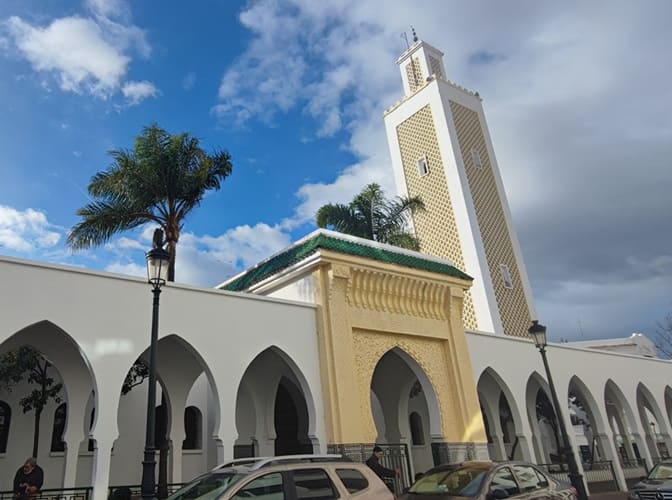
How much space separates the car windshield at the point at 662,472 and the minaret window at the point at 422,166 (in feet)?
58.6

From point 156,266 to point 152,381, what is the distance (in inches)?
61.9

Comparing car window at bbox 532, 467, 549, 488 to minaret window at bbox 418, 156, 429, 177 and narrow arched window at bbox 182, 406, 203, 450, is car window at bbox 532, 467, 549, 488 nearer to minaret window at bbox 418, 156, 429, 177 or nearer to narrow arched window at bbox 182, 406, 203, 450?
narrow arched window at bbox 182, 406, 203, 450

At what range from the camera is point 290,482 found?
559 cm

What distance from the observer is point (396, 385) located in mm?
15898

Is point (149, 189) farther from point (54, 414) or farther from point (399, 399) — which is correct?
point (399, 399)

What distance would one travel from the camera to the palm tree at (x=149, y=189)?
580 inches

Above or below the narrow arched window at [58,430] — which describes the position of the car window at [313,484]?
below

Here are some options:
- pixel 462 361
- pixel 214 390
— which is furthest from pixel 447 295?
pixel 214 390

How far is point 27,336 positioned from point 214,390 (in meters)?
3.45

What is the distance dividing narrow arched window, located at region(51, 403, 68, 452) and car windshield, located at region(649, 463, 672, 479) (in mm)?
13101

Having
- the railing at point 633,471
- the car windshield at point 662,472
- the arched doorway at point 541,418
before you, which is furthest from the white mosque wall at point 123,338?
the railing at point 633,471

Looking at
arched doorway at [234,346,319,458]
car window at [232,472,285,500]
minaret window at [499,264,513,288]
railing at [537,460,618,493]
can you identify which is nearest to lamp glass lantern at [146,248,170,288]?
car window at [232,472,285,500]

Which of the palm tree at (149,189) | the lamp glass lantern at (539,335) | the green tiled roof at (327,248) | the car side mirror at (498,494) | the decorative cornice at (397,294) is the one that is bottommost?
the car side mirror at (498,494)

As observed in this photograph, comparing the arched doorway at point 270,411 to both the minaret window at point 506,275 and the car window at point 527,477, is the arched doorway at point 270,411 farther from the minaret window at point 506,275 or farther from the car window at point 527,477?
the minaret window at point 506,275
